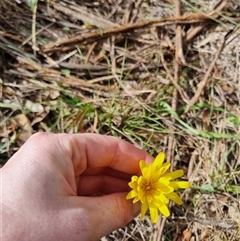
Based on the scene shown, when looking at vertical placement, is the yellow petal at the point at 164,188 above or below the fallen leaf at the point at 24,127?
above

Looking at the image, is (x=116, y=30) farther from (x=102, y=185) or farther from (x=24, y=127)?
(x=102, y=185)

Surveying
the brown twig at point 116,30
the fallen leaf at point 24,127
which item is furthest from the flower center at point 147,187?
the brown twig at point 116,30

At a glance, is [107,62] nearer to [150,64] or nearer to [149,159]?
[150,64]

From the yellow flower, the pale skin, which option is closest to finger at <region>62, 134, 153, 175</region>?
the pale skin

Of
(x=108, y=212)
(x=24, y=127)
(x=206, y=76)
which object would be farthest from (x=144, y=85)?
(x=108, y=212)

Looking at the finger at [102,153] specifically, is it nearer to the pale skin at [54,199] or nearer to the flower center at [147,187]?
the pale skin at [54,199]

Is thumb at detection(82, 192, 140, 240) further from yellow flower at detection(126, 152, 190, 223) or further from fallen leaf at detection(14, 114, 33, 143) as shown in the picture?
fallen leaf at detection(14, 114, 33, 143)

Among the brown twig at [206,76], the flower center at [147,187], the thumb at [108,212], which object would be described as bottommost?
the thumb at [108,212]
